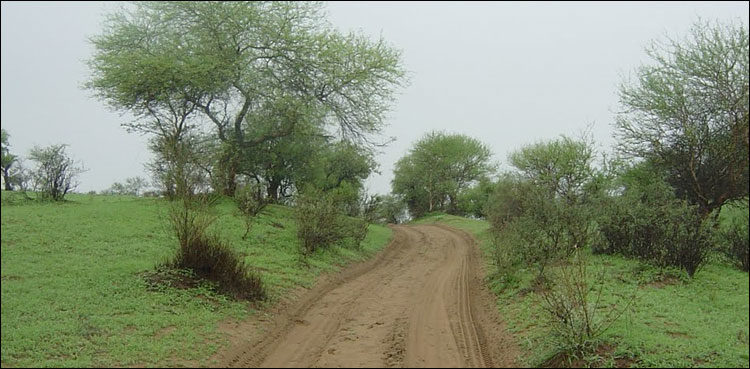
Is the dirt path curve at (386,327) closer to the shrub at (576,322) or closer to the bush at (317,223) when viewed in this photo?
the shrub at (576,322)

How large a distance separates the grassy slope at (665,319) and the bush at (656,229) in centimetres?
57

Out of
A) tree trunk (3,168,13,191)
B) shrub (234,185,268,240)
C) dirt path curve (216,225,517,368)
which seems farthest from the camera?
shrub (234,185,268,240)

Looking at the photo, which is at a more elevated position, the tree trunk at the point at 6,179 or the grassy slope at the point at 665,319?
the tree trunk at the point at 6,179

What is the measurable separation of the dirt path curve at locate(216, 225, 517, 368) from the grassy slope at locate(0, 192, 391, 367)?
834 mm

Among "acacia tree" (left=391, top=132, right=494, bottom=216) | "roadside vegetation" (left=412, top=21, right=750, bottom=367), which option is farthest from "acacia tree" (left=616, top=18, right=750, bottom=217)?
"acacia tree" (left=391, top=132, right=494, bottom=216)

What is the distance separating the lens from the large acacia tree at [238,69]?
21078 millimetres

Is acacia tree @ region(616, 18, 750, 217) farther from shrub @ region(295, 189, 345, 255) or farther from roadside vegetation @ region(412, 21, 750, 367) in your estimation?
shrub @ region(295, 189, 345, 255)

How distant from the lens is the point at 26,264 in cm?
1047

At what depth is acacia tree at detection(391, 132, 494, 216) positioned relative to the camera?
57281 millimetres

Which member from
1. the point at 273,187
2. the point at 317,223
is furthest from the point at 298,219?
the point at 273,187

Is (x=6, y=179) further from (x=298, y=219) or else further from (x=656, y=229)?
(x=656, y=229)

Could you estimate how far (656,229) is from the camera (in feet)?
43.9

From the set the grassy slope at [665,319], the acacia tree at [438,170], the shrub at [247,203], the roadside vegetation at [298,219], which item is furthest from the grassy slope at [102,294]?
the acacia tree at [438,170]

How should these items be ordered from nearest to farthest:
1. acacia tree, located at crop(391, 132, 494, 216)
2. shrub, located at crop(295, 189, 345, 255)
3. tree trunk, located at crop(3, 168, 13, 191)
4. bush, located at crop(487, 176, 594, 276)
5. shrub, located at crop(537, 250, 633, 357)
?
shrub, located at crop(537, 250, 633, 357), bush, located at crop(487, 176, 594, 276), shrub, located at crop(295, 189, 345, 255), tree trunk, located at crop(3, 168, 13, 191), acacia tree, located at crop(391, 132, 494, 216)
